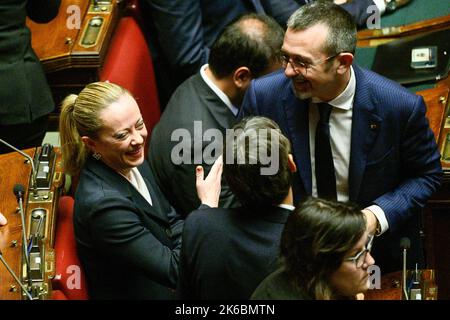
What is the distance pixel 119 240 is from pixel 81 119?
0.36m

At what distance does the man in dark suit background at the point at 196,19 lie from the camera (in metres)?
3.48

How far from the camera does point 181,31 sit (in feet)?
11.4

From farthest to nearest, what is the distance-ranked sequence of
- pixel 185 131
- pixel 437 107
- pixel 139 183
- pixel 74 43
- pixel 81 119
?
pixel 74 43, pixel 437 107, pixel 185 131, pixel 139 183, pixel 81 119

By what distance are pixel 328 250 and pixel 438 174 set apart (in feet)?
2.50

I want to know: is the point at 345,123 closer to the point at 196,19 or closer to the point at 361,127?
the point at 361,127

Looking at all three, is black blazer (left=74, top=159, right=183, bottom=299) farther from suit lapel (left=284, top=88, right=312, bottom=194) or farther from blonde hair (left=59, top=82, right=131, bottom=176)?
suit lapel (left=284, top=88, right=312, bottom=194)

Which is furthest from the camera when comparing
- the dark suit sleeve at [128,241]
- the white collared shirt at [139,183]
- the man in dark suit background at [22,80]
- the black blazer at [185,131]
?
the man in dark suit background at [22,80]

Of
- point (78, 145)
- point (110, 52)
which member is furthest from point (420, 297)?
point (110, 52)

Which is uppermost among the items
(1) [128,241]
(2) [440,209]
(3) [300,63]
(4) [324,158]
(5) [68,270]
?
(3) [300,63]

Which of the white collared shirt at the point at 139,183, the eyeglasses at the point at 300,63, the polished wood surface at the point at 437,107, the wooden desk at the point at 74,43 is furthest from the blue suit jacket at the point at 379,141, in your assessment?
the wooden desk at the point at 74,43

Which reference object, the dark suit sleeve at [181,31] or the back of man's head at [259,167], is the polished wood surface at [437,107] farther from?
the back of man's head at [259,167]

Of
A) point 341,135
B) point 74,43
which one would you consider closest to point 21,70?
point 74,43

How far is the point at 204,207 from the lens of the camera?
2211 millimetres

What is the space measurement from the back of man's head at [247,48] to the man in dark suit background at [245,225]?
0.88 m
